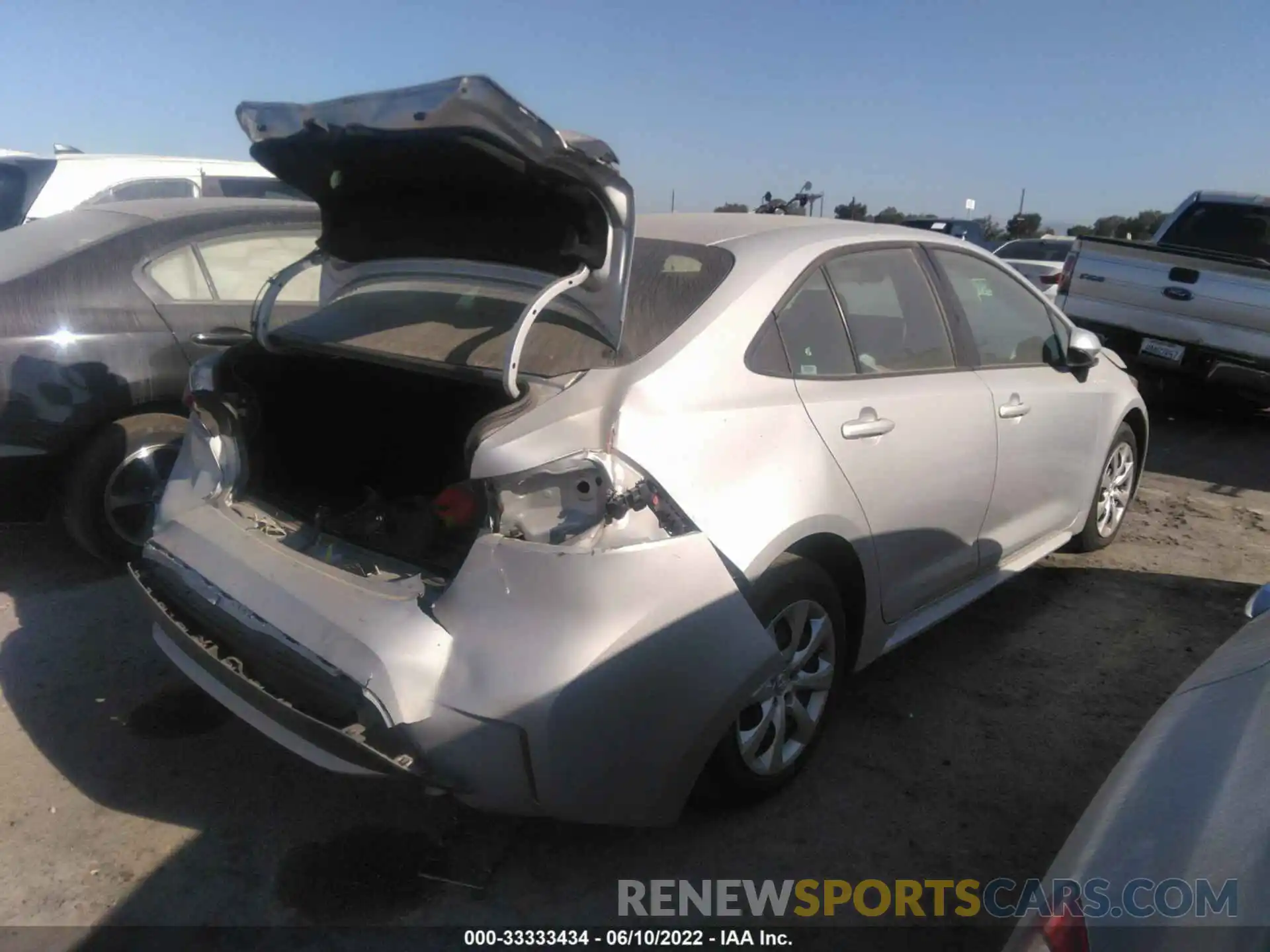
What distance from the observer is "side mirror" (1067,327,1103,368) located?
4266 mm

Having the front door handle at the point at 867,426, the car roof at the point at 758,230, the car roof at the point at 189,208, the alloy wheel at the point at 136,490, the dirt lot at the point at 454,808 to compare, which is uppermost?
the car roof at the point at 758,230

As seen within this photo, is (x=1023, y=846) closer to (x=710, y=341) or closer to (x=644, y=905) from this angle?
(x=644, y=905)

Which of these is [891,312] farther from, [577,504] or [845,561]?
[577,504]

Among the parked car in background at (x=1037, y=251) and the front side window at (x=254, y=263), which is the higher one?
the front side window at (x=254, y=263)

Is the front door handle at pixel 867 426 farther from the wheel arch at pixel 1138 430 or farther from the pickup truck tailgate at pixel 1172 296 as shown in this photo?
the pickup truck tailgate at pixel 1172 296

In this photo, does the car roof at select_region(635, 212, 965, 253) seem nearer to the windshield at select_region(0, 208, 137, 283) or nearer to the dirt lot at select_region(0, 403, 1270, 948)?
the dirt lot at select_region(0, 403, 1270, 948)

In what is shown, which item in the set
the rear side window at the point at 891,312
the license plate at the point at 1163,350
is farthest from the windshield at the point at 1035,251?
the rear side window at the point at 891,312

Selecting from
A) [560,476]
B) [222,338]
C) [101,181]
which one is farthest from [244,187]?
[560,476]

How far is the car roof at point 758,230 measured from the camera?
124 inches

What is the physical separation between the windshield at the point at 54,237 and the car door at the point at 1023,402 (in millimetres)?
3697

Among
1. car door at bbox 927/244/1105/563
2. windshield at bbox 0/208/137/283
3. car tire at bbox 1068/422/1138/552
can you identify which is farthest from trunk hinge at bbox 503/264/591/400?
car tire at bbox 1068/422/1138/552

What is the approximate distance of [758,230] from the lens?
128 inches

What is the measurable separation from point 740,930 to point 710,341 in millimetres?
1543

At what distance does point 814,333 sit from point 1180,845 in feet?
6.32
